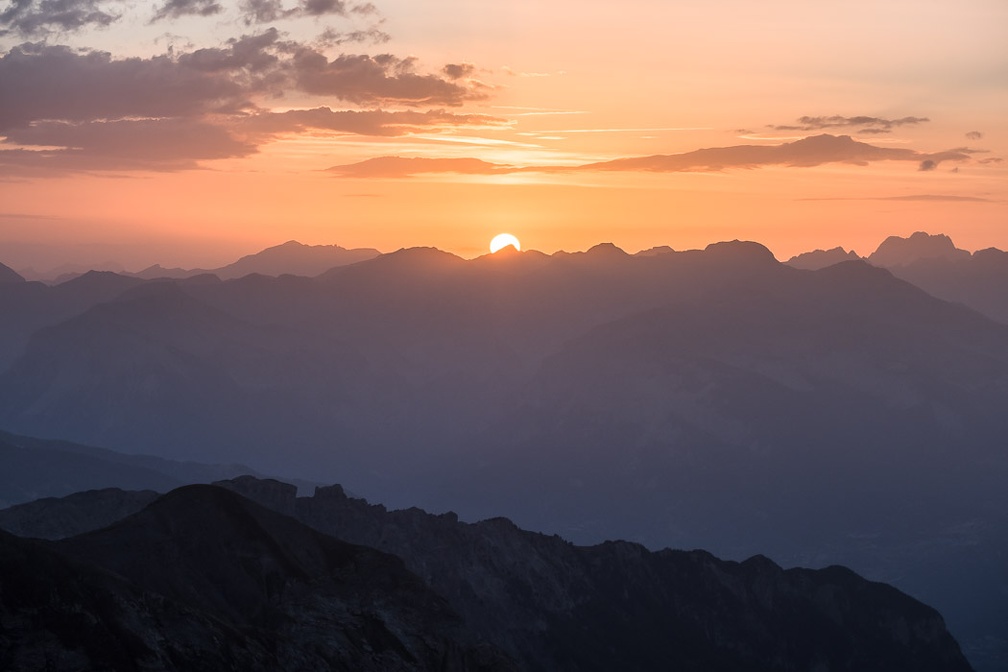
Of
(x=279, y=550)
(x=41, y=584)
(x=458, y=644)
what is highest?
(x=41, y=584)

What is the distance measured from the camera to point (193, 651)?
427 feet

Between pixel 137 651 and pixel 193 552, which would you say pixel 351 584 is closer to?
pixel 193 552

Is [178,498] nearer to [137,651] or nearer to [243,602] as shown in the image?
[243,602]

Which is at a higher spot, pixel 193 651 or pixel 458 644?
pixel 193 651

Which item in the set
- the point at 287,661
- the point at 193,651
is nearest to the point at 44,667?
the point at 193,651

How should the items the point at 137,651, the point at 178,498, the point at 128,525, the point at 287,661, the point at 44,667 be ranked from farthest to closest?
the point at 178,498 → the point at 128,525 → the point at 287,661 → the point at 137,651 → the point at 44,667

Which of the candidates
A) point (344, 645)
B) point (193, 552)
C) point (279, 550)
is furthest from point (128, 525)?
point (344, 645)

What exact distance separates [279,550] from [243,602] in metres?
12.3

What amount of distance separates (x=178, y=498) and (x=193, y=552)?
1191cm

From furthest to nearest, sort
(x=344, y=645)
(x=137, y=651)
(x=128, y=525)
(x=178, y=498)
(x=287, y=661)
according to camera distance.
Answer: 1. (x=178, y=498)
2. (x=128, y=525)
3. (x=344, y=645)
4. (x=287, y=661)
5. (x=137, y=651)

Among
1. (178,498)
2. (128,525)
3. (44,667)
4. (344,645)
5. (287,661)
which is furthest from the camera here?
(178,498)

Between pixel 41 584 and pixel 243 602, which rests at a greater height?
pixel 41 584

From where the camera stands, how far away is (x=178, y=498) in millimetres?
172375

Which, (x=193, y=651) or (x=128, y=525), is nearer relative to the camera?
(x=193, y=651)
